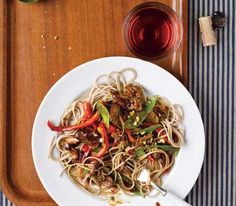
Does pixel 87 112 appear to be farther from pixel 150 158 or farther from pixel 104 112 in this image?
pixel 150 158

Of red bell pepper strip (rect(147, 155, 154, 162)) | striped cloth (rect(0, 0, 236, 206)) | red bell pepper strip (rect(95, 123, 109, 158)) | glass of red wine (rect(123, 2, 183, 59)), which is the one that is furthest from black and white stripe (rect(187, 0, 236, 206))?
red bell pepper strip (rect(95, 123, 109, 158))

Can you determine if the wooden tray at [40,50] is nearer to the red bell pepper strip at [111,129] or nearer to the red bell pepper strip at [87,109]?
the red bell pepper strip at [87,109]

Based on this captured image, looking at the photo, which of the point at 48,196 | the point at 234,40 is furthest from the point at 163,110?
the point at 48,196

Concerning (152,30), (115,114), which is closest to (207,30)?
(152,30)

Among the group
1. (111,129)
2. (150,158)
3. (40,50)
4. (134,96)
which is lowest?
(150,158)

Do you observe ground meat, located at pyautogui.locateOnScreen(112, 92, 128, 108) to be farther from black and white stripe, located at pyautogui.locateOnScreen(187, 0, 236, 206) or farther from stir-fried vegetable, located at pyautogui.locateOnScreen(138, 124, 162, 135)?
Result: black and white stripe, located at pyautogui.locateOnScreen(187, 0, 236, 206)

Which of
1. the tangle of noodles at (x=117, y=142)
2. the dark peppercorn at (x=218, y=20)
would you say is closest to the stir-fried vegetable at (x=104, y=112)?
the tangle of noodles at (x=117, y=142)
